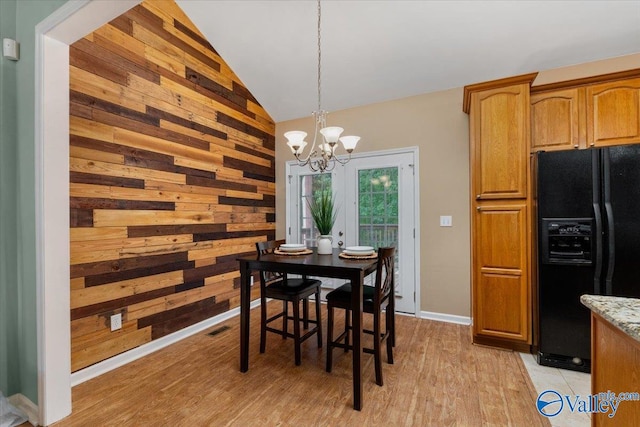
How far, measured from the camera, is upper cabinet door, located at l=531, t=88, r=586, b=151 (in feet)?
8.15

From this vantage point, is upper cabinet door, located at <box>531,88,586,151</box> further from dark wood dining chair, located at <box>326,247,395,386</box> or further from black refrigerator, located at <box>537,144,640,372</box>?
dark wood dining chair, located at <box>326,247,395,386</box>

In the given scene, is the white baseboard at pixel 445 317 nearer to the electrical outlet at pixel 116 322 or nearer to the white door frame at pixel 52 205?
the electrical outlet at pixel 116 322

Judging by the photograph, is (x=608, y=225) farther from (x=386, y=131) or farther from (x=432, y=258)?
(x=386, y=131)

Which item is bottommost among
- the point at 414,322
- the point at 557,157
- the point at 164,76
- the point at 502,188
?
the point at 414,322

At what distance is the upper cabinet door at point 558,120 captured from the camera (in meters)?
2.48

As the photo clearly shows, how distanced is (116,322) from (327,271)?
1.80m

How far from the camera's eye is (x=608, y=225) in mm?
2152

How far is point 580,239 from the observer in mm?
2256

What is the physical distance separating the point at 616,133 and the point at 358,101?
248 cm

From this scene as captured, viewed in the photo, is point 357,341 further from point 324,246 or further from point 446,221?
point 446,221

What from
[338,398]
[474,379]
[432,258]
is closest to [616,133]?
[432,258]

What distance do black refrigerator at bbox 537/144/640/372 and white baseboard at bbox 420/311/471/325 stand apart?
2.80 feet

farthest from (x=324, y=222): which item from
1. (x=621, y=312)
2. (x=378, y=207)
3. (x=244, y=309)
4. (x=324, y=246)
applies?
(x=621, y=312)

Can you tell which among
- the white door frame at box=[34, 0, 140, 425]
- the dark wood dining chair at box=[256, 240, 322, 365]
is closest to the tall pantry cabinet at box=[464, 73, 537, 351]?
the dark wood dining chair at box=[256, 240, 322, 365]
